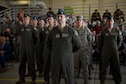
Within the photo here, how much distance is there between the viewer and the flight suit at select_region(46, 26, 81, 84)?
531 cm

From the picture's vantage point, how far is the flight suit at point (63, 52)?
531 centimetres

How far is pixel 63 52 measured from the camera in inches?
209

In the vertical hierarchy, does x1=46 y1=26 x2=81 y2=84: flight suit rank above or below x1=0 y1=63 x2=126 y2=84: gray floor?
above

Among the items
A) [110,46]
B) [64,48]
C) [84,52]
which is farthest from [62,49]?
[84,52]

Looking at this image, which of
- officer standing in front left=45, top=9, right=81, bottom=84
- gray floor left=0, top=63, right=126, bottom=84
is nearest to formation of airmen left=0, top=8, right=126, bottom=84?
officer standing in front left=45, top=9, right=81, bottom=84

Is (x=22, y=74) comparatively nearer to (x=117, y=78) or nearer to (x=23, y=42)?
(x=23, y=42)

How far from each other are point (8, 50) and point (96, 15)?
617 centimetres

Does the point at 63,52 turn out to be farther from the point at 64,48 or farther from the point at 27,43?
the point at 27,43

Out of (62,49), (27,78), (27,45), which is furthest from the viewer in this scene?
(27,78)

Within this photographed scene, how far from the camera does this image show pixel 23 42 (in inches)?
296

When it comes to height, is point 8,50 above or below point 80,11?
below

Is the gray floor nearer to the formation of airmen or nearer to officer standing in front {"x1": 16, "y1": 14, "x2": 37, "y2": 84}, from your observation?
the formation of airmen

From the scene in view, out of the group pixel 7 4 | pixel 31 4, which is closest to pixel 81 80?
pixel 31 4

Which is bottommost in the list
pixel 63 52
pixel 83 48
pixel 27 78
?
pixel 27 78
